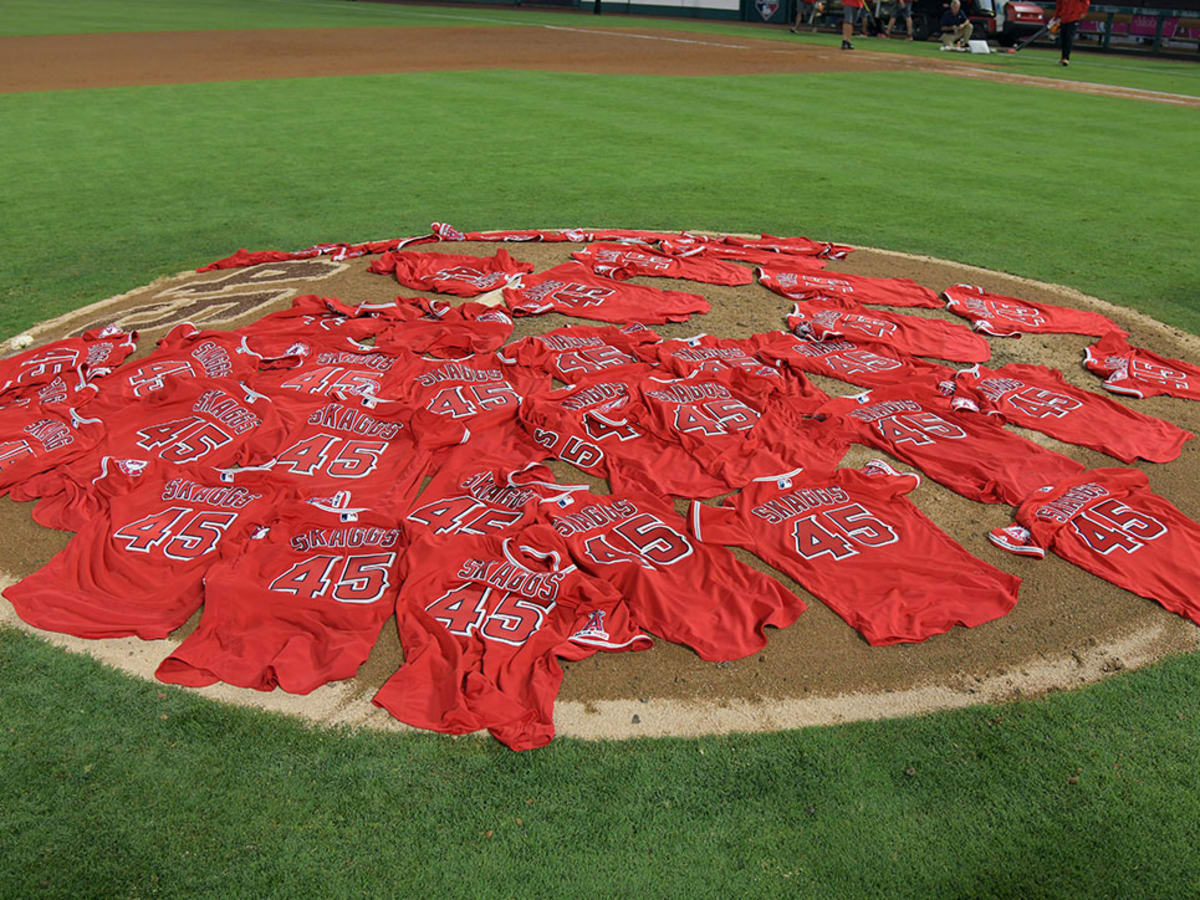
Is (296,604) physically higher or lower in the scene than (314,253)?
lower

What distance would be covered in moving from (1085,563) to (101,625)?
4579 millimetres

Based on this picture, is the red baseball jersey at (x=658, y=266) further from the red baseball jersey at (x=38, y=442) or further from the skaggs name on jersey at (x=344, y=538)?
the red baseball jersey at (x=38, y=442)

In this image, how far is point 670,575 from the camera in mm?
4234

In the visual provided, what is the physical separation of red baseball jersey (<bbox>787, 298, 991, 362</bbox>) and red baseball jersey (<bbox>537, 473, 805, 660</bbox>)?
2.73m

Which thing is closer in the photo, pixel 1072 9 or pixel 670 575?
pixel 670 575

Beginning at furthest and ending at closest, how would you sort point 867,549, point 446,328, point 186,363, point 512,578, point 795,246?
point 795,246 → point 446,328 → point 186,363 → point 867,549 → point 512,578

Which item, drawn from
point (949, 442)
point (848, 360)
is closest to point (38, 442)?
point (848, 360)

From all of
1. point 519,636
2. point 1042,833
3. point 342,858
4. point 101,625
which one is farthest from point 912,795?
point 101,625

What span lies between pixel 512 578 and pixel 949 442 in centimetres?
285

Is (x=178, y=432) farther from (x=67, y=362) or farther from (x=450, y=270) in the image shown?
→ (x=450, y=270)

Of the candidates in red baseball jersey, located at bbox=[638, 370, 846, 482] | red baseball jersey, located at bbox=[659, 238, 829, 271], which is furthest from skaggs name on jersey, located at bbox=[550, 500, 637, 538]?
red baseball jersey, located at bbox=[659, 238, 829, 271]

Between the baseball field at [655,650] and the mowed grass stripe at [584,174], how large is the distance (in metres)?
0.07

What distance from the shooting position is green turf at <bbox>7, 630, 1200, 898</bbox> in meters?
2.89

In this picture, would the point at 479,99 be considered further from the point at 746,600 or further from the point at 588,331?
the point at 746,600
